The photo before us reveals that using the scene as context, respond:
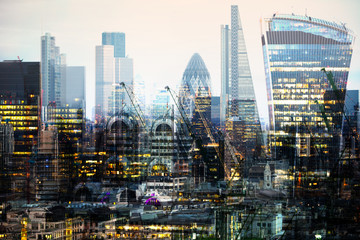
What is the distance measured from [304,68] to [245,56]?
775 inches

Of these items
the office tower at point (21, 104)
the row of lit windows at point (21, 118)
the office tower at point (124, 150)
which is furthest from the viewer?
the row of lit windows at point (21, 118)

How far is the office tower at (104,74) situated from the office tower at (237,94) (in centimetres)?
1069

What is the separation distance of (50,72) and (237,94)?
56.6 ft

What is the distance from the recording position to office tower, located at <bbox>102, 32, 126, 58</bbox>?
6844cm

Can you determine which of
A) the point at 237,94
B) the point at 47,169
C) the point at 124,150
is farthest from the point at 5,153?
the point at 237,94

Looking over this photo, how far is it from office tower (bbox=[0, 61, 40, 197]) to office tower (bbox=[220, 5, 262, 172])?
1383 centimetres

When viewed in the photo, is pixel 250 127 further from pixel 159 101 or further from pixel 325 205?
pixel 325 205

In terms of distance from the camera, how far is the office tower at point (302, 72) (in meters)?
41.3

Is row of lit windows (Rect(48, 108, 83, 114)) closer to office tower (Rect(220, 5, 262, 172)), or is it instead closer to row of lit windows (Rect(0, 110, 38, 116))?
row of lit windows (Rect(0, 110, 38, 116))

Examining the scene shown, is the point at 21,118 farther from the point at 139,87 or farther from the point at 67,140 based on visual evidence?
the point at 139,87

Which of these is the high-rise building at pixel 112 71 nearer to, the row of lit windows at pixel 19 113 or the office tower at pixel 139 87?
the office tower at pixel 139 87

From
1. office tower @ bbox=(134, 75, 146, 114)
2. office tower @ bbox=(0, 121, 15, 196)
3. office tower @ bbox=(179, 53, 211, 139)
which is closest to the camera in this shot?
office tower @ bbox=(0, 121, 15, 196)

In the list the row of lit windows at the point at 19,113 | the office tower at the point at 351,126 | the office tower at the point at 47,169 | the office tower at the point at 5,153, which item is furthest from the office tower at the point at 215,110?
the office tower at the point at 47,169

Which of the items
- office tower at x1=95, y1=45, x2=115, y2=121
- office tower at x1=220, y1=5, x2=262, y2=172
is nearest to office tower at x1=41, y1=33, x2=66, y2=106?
office tower at x1=95, y1=45, x2=115, y2=121
